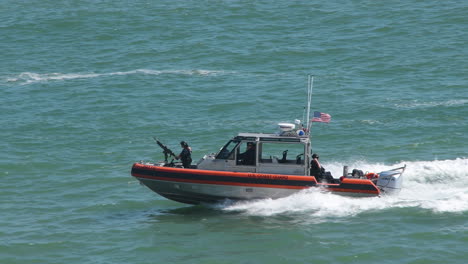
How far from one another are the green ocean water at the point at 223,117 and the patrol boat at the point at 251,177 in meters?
0.38

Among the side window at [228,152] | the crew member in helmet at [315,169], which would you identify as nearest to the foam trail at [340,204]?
the crew member in helmet at [315,169]

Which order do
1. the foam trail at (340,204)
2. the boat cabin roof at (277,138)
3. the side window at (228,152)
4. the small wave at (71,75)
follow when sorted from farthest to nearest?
the small wave at (71,75) → the side window at (228,152) → the foam trail at (340,204) → the boat cabin roof at (277,138)

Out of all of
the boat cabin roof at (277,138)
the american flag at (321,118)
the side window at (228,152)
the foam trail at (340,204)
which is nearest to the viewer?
the boat cabin roof at (277,138)

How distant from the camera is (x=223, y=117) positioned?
34.5 m

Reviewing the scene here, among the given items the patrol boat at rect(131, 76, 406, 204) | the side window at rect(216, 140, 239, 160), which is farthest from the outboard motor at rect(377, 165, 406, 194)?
the side window at rect(216, 140, 239, 160)

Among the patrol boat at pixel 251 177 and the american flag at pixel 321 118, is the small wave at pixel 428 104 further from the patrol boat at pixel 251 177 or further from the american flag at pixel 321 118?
the american flag at pixel 321 118

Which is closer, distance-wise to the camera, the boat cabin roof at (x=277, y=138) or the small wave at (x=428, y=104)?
the boat cabin roof at (x=277, y=138)

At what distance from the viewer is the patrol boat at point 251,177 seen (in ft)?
71.2

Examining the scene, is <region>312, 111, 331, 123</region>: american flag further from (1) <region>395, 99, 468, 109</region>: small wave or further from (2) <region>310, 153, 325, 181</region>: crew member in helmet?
(1) <region>395, 99, 468, 109</region>: small wave

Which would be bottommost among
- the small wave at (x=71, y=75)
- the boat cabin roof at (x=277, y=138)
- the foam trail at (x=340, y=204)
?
the foam trail at (x=340, y=204)

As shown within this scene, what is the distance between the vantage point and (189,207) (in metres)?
23.3

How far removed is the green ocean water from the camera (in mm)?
20297

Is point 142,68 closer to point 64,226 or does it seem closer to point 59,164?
point 59,164

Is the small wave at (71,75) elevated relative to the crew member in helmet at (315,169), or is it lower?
elevated
